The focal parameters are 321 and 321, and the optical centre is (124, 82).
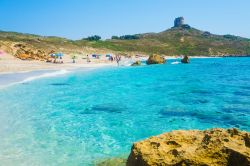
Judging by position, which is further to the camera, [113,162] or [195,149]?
[113,162]

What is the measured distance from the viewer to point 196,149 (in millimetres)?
7348

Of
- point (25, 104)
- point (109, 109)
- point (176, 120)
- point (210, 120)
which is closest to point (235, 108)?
point (210, 120)

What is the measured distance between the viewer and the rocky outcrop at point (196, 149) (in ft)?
23.0

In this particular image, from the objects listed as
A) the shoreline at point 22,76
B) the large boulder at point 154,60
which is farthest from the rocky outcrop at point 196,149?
the large boulder at point 154,60

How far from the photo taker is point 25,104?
24.8 metres

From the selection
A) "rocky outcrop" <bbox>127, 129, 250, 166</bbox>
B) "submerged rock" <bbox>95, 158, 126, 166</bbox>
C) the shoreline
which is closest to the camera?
"rocky outcrop" <bbox>127, 129, 250, 166</bbox>

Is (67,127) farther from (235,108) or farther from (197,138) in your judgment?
(235,108)

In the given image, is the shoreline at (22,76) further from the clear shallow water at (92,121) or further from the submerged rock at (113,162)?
the submerged rock at (113,162)

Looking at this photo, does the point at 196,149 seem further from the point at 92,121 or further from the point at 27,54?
the point at 27,54

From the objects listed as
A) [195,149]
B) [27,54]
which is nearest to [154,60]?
[27,54]

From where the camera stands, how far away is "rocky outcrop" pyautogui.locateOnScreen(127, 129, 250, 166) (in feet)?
23.0

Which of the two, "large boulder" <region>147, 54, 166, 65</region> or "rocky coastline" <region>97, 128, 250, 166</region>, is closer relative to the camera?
"rocky coastline" <region>97, 128, 250, 166</region>

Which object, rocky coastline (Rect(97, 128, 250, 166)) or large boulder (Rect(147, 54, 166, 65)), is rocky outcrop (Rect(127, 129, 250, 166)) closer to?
rocky coastline (Rect(97, 128, 250, 166))

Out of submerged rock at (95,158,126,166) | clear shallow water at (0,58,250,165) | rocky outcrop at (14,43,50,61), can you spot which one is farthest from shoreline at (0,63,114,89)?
submerged rock at (95,158,126,166)
